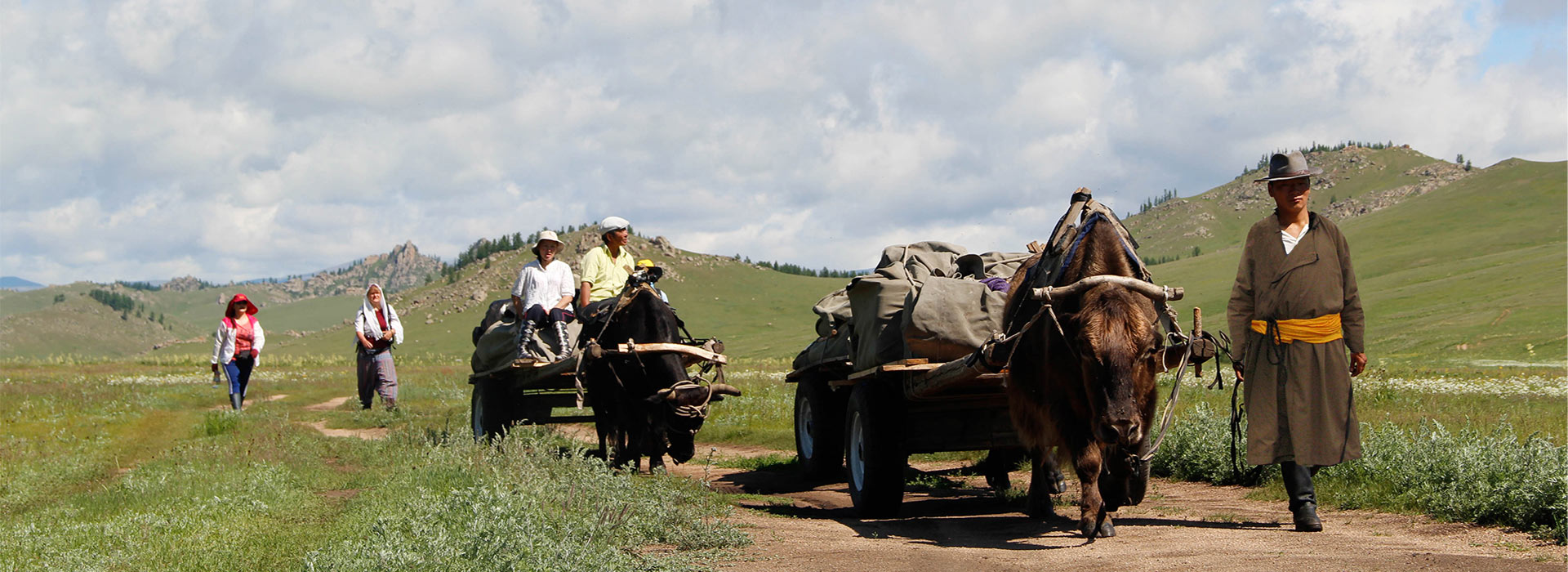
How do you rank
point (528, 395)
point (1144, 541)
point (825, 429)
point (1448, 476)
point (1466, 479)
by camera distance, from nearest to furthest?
1. point (1144, 541)
2. point (1466, 479)
3. point (1448, 476)
4. point (825, 429)
5. point (528, 395)

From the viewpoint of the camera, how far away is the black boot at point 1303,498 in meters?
7.20

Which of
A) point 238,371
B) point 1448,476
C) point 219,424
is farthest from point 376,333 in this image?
point 1448,476

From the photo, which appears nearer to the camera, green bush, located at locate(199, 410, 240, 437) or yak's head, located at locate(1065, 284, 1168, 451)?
yak's head, located at locate(1065, 284, 1168, 451)

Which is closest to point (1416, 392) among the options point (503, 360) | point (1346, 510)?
point (1346, 510)

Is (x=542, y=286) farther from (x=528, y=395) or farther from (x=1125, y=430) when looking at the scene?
(x=1125, y=430)

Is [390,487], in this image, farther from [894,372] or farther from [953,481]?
[953,481]

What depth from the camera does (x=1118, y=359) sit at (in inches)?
249

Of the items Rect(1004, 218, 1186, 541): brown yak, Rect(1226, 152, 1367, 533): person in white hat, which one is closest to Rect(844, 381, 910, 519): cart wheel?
Rect(1004, 218, 1186, 541): brown yak

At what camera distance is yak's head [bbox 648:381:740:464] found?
1038cm

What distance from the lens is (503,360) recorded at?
43.2 feet

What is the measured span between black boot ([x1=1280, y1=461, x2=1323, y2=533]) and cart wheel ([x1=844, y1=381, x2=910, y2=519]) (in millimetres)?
2875

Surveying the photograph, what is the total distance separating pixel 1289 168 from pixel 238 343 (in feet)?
54.4

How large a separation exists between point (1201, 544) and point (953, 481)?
17.7 ft

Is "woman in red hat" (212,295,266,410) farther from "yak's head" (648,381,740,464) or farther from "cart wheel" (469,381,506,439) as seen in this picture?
"yak's head" (648,381,740,464)
